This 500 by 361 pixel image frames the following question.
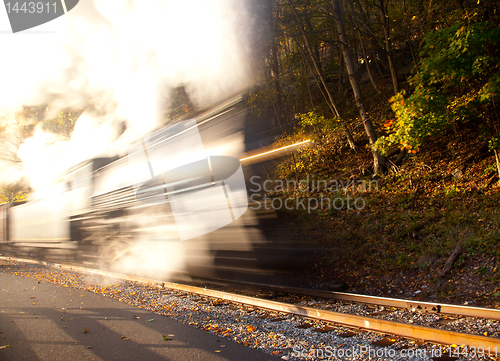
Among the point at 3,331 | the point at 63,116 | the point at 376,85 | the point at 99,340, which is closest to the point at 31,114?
the point at 63,116

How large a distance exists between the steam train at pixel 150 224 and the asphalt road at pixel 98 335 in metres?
1.15

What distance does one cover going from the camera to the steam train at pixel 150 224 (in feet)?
15.5

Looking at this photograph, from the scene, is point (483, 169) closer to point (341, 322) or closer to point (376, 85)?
point (376, 85)

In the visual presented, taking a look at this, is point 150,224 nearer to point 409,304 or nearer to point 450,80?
point 409,304

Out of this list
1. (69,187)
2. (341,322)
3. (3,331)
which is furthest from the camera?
(69,187)

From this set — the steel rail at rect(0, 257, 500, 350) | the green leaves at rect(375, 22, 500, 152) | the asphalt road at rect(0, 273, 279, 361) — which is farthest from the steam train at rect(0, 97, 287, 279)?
the green leaves at rect(375, 22, 500, 152)

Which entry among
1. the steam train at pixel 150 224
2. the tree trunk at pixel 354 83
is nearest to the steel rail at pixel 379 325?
the steam train at pixel 150 224

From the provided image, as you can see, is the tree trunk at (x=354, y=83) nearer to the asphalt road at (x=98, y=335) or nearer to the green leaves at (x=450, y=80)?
the green leaves at (x=450, y=80)

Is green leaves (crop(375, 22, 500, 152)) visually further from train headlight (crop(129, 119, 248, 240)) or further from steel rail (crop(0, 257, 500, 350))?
steel rail (crop(0, 257, 500, 350))

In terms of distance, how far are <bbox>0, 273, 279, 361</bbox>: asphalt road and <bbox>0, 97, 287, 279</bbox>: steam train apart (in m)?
1.15

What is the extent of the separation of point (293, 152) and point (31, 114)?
12.4 m

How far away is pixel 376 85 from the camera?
12.2 m

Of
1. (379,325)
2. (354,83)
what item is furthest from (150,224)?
(354,83)

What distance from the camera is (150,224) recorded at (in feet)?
18.2
